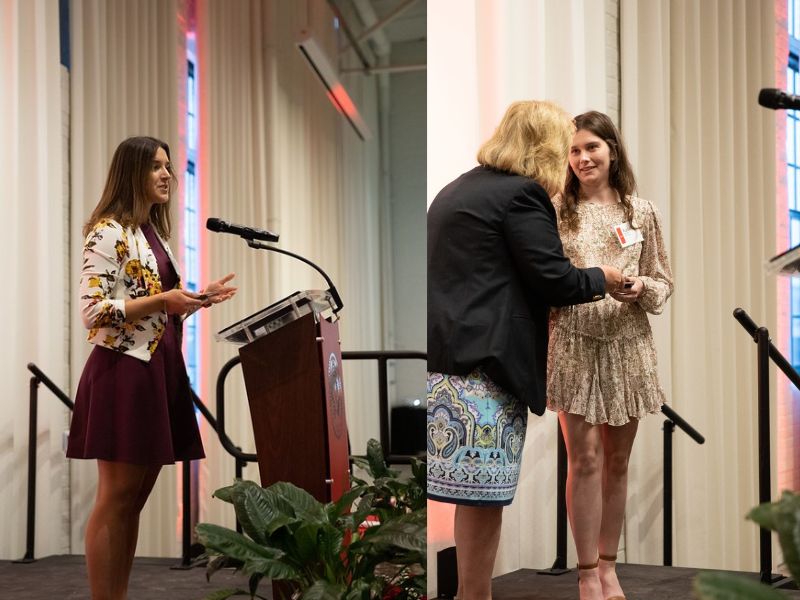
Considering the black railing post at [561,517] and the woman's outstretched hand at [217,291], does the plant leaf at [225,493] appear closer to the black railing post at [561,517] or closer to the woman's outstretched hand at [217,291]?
the woman's outstretched hand at [217,291]

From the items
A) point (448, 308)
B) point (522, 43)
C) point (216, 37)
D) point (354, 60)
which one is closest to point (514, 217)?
point (448, 308)

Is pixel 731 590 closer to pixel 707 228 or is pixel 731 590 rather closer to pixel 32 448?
pixel 32 448

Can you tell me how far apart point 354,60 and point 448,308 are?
1.88 feet

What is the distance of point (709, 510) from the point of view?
3924 mm

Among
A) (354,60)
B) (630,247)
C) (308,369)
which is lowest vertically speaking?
(308,369)

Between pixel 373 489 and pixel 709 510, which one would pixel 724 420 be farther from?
pixel 373 489

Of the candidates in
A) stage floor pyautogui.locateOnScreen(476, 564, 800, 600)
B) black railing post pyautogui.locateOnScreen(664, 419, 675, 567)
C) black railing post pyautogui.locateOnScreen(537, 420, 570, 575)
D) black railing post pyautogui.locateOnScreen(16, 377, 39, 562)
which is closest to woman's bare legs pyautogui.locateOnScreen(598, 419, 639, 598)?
stage floor pyautogui.locateOnScreen(476, 564, 800, 600)

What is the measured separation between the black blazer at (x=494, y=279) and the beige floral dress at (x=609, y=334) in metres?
0.44

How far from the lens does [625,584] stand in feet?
9.79

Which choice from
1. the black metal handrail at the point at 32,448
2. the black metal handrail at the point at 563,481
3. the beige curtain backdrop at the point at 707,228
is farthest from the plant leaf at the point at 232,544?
the beige curtain backdrop at the point at 707,228

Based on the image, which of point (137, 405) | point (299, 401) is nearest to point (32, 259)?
point (137, 405)

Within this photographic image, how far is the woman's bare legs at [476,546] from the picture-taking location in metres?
2.18

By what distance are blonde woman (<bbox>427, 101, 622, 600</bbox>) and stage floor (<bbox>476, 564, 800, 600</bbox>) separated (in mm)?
828

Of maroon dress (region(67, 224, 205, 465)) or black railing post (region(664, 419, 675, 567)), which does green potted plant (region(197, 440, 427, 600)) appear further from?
black railing post (region(664, 419, 675, 567))
